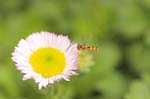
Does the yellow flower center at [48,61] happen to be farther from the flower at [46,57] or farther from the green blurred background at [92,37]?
the green blurred background at [92,37]

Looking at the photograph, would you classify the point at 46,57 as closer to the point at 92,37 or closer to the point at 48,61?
the point at 48,61

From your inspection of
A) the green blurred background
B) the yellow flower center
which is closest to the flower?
the yellow flower center

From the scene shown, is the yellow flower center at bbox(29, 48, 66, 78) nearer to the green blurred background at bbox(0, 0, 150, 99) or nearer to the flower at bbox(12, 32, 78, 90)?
the flower at bbox(12, 32, 78, 90)

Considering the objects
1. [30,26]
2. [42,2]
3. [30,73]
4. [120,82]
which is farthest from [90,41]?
[30,73]

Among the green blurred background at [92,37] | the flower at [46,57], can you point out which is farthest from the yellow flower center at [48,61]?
the green blurred background at [92,37]

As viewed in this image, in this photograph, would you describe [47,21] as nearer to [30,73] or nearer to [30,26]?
[30,26]
